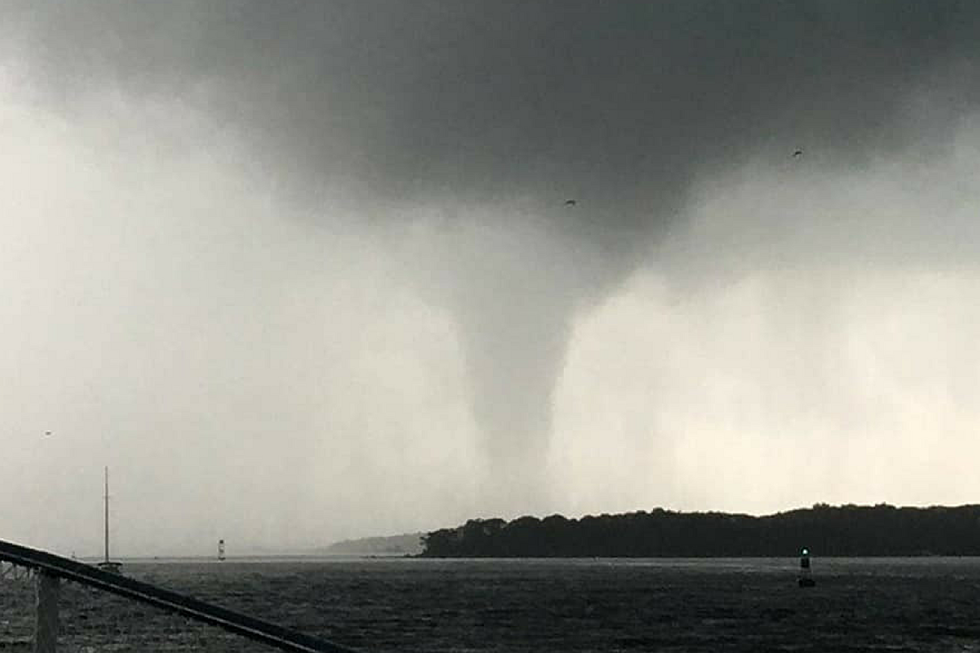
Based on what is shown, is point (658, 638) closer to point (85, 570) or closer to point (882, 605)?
point (882, 605)

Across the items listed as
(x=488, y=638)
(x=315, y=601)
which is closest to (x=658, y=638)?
(x=488, y=638)

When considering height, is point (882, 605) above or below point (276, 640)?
below

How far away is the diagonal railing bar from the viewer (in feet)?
33.9

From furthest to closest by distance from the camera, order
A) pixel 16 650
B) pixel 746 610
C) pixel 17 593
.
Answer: pixel 746 610
pixel 16 650
pixel 17 593

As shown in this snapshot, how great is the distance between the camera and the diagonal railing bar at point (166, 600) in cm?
1034

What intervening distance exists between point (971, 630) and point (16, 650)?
255 ft

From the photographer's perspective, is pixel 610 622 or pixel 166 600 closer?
pixel 166 600

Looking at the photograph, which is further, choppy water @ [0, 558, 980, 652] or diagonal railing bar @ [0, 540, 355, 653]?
choppy water @ [0, 558, 980, 652]

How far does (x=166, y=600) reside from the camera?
10.7 metres

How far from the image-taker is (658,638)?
9844cm

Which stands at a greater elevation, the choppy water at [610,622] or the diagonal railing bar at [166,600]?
the diagonal railing bar at [166,600]

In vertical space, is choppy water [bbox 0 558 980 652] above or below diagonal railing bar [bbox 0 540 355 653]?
below

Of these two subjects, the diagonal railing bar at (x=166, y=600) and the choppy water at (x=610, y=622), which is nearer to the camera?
the diagonal railing bar at (x=166, y=600)

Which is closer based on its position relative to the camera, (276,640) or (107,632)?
(276,640)
